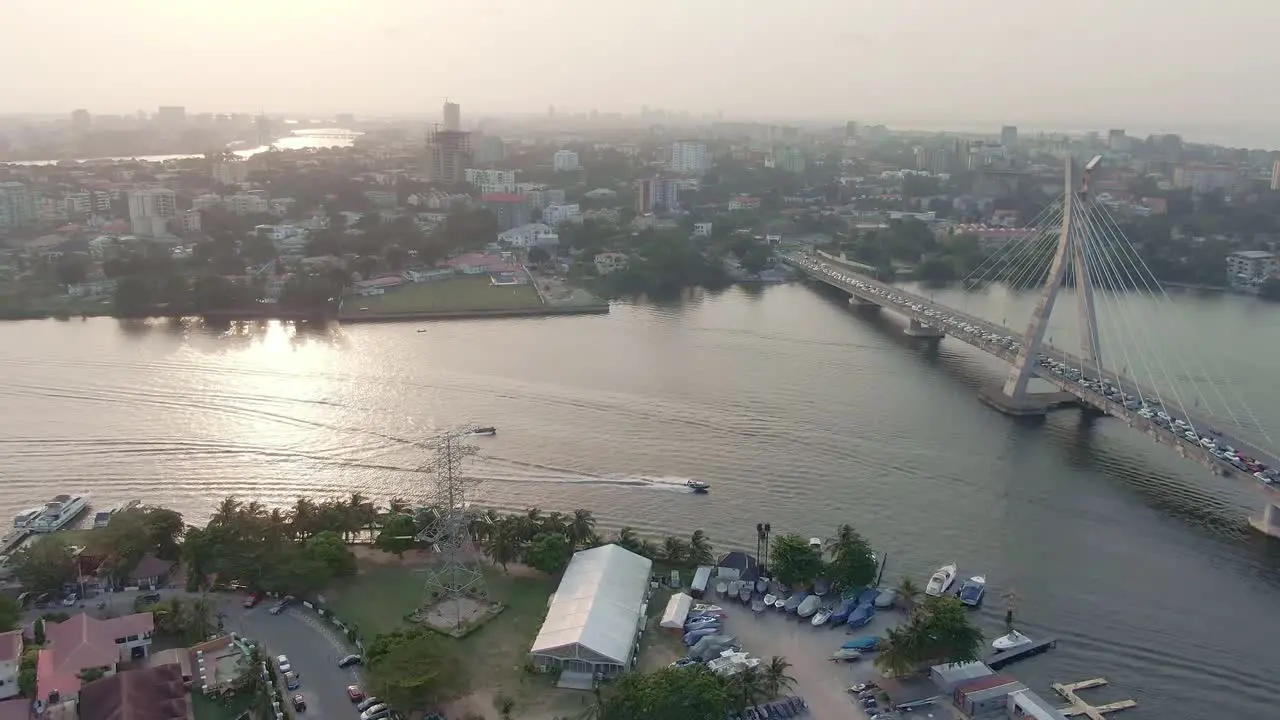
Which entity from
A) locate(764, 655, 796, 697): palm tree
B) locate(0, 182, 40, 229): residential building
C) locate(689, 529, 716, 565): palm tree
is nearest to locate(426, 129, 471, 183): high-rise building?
locate(0, 182, 40, 229): residential building

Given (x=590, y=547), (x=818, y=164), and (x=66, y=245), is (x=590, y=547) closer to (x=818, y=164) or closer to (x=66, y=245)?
(x=66, y=245)

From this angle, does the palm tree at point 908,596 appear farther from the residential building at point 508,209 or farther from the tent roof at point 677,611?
the residential building at point 508,209

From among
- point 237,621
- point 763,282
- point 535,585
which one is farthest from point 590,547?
point 763,282

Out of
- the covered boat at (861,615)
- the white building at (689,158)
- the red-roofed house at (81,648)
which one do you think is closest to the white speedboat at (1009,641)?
the covered boat at (861,615)

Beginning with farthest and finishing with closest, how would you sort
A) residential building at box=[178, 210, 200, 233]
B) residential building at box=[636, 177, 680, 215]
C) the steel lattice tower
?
residential building at box=[636, 177, 680, 215] < residential building at box=[178, 210, 200, 233] < the steel lattice tower

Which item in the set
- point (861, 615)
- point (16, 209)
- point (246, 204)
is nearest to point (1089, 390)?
point (861, 615)

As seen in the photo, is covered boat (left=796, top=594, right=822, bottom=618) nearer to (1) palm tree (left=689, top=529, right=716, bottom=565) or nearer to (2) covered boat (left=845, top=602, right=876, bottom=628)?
(2) covered boat (left=845, top=602, right=876, bottom=628)
